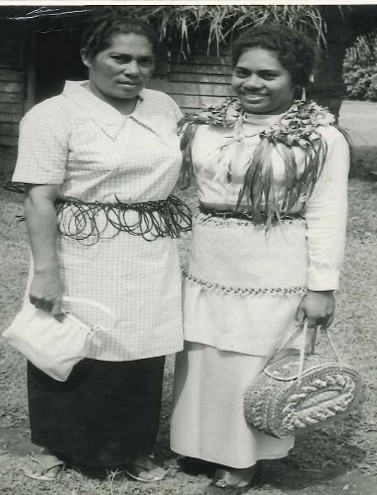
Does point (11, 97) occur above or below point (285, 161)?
above

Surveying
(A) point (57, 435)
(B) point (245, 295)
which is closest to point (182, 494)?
(A) point (57, 435)

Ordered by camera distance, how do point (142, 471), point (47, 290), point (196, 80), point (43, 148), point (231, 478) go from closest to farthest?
point (43, 148), point (47, 290), point (231, 478), point (142, 471), point (196, 80)

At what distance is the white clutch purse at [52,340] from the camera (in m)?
2.93

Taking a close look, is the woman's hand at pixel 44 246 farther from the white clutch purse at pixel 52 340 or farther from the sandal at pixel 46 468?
the sandal at pixel 46 468

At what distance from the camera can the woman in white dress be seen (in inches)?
115

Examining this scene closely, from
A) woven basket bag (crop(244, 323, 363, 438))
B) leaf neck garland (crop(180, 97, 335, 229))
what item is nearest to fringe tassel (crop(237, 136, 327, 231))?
leaf neck garland (crop(180, 97, 335, 229))

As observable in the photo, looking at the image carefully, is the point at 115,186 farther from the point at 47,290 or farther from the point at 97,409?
the point at 97,409

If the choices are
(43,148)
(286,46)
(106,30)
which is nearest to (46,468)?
(43,148)

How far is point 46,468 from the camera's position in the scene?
131 inches

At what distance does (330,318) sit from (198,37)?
7639mm

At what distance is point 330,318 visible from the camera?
312cm

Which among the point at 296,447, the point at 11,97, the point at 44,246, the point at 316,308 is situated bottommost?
the point at 296,447

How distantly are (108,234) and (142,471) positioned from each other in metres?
1.12

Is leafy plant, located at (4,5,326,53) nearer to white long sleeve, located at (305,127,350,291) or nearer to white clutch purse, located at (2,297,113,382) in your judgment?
white long sleeve, located at (305,127,350,291)
